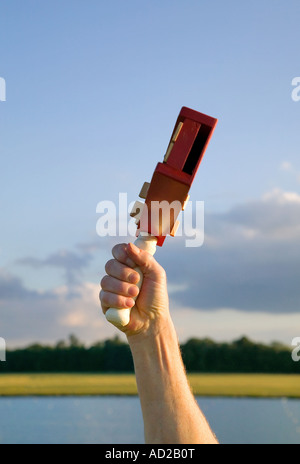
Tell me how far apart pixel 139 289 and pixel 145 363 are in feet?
1.75

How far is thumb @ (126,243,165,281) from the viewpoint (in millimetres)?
3086

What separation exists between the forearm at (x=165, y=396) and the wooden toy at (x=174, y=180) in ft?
1.78

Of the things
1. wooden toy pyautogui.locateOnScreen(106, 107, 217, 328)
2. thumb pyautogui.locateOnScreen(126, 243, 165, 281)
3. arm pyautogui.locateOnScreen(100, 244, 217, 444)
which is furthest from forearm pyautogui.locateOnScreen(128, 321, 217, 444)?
wooden toy pyautogui.locateOnScreen(106, 107, 217, 328)

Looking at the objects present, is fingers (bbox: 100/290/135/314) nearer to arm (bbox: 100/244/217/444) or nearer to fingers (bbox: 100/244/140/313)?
fingers (bbox: 100/244/140/313)

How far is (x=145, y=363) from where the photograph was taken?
11.1ft

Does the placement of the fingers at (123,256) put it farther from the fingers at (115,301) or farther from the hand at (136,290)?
the fingers at (115,301)

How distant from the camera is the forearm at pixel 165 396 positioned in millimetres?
3283

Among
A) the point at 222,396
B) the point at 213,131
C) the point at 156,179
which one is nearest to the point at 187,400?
the point at 156,179

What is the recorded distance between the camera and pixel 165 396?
3334 mm

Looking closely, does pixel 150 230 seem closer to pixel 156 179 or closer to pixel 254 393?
pixel 156 179

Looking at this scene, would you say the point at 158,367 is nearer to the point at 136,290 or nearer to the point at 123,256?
the point at 136,290

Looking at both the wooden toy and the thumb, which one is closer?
the wooden toy

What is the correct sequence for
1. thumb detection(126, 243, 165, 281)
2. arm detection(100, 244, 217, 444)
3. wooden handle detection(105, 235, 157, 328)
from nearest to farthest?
wooden handle detection(105, 235, 157, 328) → thumb detection(126, 243, 165, 281) → arm detection(100, 244, 217, 444)

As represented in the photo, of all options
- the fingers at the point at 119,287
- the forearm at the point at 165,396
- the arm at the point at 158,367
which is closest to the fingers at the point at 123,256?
the arm at the point at 158,367
